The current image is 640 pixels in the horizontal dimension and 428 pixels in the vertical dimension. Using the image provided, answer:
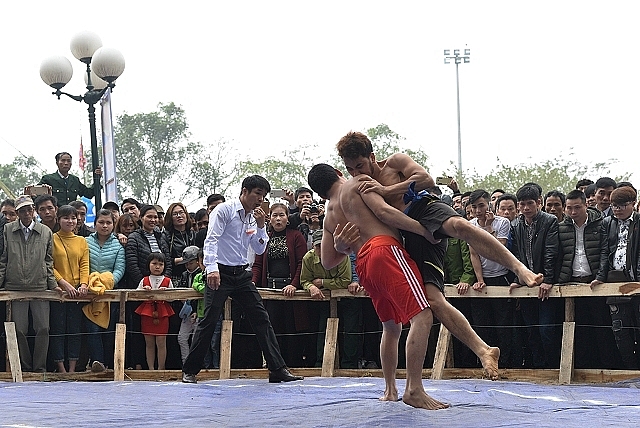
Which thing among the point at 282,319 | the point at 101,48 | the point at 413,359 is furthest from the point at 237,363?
the point at 101,48

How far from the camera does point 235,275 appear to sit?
8.57 m

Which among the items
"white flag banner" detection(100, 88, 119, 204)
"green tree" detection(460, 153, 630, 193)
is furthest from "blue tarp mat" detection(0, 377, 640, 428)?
"green tree" detection(460, 153, 630, 193)

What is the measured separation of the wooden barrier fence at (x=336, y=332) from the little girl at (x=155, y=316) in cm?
22

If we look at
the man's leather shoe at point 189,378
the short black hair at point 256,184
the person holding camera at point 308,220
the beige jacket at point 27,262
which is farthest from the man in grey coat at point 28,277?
the person holding camera at point 308,220

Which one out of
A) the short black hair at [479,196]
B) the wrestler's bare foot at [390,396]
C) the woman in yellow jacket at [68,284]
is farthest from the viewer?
the short black hair at [479,196]

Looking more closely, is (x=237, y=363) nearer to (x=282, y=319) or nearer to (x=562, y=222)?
(x=282, y=319)

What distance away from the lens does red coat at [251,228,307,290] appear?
10023 millimetres

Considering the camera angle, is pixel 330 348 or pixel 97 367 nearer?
pixel 97 367

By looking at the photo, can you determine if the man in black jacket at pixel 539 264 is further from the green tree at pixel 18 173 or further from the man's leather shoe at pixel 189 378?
the green tree at pixel 18 173

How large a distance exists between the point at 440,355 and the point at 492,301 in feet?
2.42

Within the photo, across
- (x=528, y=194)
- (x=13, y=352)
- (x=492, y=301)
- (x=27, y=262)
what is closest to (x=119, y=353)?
(x=13, y=352)

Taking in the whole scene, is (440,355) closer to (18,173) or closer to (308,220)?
(308,220)

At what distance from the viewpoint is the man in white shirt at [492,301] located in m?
9.35

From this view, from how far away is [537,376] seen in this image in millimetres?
9086
